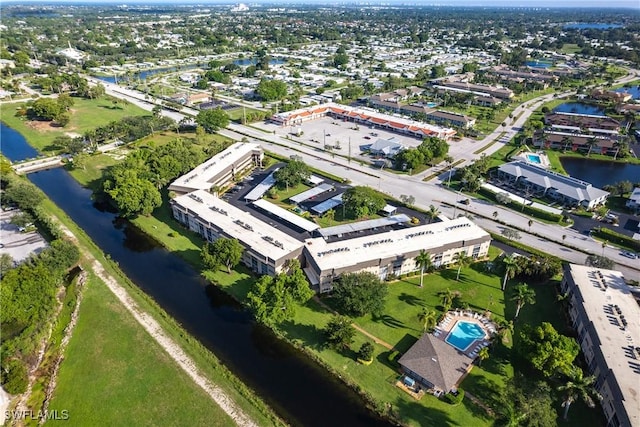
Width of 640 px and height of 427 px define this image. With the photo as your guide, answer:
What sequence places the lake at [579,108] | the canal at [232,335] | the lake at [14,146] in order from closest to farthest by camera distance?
1. the canal at [232,335]
2. the lake at [14,146]
3. the lake at [579,108]

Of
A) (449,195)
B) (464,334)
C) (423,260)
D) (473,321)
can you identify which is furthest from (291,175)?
(464,334)

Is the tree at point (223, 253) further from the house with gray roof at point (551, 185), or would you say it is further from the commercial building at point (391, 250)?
the house with gray roof at point (551, 185)

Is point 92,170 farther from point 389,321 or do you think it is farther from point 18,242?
point 389,321

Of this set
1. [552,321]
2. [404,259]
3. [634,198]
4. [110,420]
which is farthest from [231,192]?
[634,198]

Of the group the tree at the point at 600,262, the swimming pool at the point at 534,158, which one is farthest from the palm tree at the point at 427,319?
the swimming pool at the point at 534,158

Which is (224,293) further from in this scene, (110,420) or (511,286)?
(511,286)
